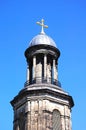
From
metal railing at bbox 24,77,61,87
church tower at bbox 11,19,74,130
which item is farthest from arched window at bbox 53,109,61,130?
metal railing at bbox 24,77,61,87

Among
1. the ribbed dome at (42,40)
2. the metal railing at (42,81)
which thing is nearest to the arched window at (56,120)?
the metal railing at (42,81)

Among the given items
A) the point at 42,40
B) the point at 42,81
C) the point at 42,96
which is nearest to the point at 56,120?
the point at 42,96

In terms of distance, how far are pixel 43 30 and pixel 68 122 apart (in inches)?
381

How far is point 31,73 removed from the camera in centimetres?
3962

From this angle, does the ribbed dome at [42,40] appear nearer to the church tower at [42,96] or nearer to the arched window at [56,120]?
the church tower at [42,96]

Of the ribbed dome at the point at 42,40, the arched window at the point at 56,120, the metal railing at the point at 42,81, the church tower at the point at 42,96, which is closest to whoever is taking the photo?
the church tower at the point at 42,96

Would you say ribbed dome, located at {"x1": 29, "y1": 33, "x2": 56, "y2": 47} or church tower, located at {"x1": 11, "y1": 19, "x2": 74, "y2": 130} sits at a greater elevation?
ribbed dome, located at {"x1": 29, "y1": 33, "x2": 56, "y2": 47}

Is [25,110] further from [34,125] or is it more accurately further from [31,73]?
[31,73]

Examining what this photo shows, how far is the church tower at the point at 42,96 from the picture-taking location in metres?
35.2

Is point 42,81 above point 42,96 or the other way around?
above

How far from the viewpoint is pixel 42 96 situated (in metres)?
35.9

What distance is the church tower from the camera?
35.2m

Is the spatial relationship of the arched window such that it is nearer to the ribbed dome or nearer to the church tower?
the church tower

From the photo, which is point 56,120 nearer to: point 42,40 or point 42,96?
point 42,96
